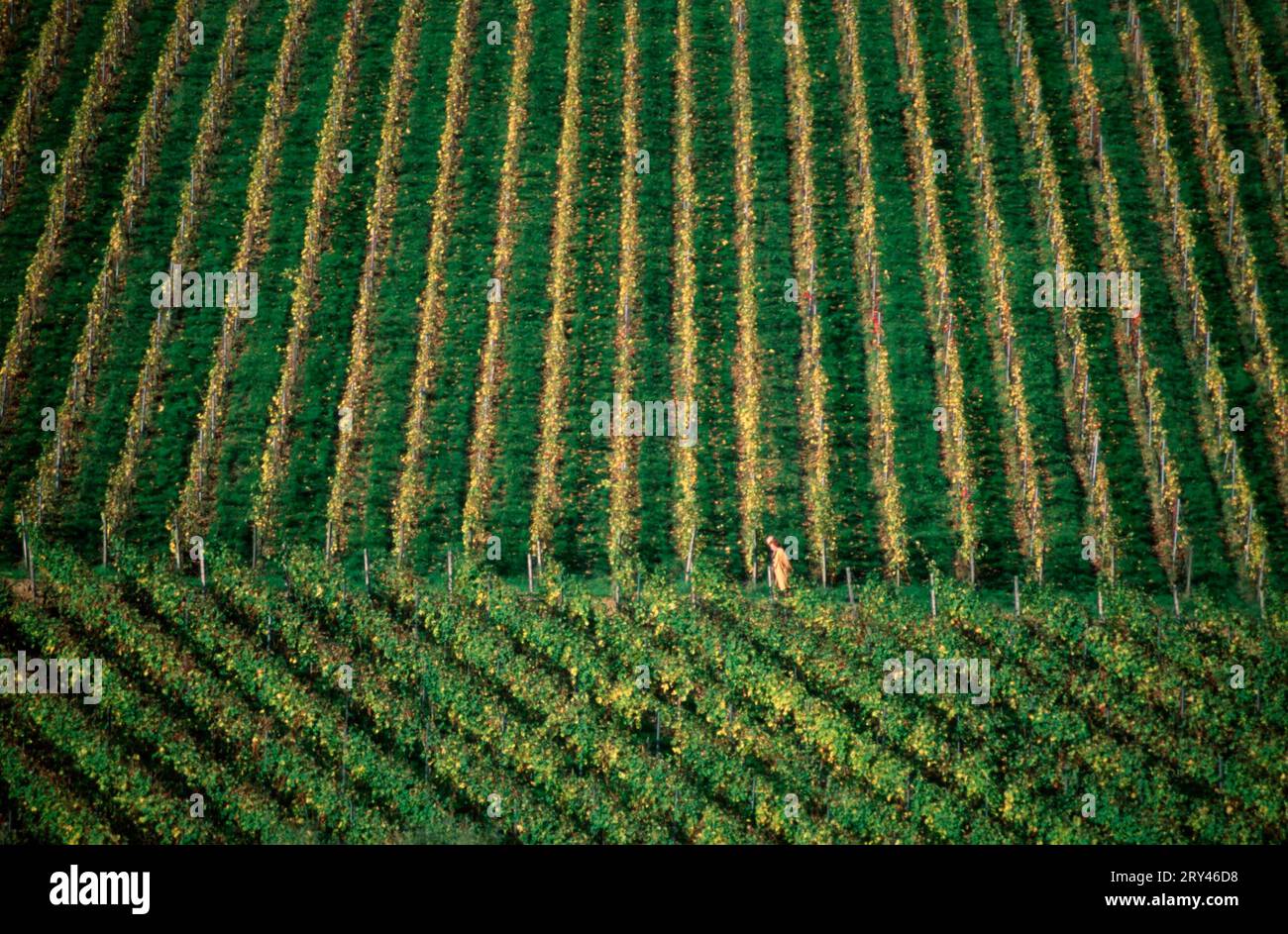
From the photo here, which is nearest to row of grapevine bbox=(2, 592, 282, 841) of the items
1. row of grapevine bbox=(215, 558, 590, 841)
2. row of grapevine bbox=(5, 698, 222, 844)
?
row of grapevine bbox=(5, 698, 222, 844)

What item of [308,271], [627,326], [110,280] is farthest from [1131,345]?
[110,280]

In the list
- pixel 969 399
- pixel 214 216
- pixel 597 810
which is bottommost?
pixel 597 810

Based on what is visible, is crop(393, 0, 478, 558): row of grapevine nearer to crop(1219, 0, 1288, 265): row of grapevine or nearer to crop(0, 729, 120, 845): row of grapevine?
crop(0, 729, 120, 845): row of grapevine

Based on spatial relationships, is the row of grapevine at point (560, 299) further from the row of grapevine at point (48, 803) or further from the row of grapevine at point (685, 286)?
the row of grapevine at point (48, 803)

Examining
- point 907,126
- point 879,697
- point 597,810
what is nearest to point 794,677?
point 879,697

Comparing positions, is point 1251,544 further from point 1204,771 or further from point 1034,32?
point 1034,32

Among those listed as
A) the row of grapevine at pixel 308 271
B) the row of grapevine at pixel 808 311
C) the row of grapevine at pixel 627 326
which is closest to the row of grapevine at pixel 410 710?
the row of grapevine at pixel 308 271
